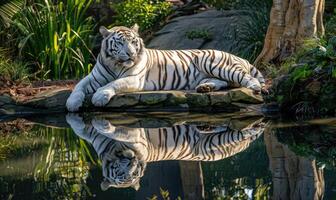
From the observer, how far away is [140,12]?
16.4m

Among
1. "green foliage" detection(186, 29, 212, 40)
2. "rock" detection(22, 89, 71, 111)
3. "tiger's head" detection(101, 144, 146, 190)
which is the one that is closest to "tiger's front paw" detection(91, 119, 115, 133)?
"tiger's head" detection(101, 144, 146, 190)

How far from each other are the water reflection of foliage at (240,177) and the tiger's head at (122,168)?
0.57m

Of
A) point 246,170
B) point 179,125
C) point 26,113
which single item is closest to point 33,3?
point 26,113

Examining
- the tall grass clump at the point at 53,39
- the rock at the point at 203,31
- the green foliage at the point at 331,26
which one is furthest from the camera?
the rock at the point at 203,31

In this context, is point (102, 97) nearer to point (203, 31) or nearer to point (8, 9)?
point (8, 9)

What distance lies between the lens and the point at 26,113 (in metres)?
11.2

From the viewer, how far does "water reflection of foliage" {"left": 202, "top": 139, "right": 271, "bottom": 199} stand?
5.65 metres

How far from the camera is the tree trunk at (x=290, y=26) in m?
12.6

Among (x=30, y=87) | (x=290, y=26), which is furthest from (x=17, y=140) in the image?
(x=290, y=26)

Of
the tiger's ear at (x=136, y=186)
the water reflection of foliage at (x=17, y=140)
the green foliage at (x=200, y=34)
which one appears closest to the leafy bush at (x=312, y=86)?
the water reflection of foliage at (x=17, y=140)

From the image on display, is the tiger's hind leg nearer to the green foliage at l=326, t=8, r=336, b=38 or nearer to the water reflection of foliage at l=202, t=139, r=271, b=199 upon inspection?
the green foliage at l=326, t=8, r=336, b=38

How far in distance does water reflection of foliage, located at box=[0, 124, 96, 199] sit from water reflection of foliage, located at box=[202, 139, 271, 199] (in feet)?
3.30

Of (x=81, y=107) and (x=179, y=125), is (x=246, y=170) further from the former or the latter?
(x=81, y=107)

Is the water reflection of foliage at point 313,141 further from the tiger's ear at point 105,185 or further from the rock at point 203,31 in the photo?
the rock at point 203,31
